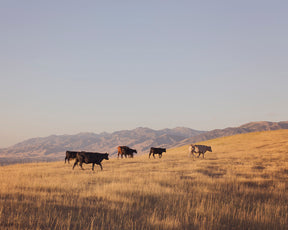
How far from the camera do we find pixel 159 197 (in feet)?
27.2

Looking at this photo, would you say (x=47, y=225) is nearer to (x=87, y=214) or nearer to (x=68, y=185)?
(x=87, y=214)

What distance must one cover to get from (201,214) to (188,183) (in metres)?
4.93

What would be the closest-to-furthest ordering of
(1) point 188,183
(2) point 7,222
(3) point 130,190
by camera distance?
(2) point 7,222 < (3) point 130,190 < (1) point 188,183

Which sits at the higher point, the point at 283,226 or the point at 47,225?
the point at 47,225

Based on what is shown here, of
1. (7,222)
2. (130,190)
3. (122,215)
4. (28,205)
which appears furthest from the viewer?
(130,190)

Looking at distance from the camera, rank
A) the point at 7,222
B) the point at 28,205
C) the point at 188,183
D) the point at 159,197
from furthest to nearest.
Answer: the point at 188,183
the point at 159,197
the point at 28,205
the point at 7,222

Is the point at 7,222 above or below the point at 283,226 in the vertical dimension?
above

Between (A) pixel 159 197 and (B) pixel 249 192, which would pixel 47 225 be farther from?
(B) pixel 249 192

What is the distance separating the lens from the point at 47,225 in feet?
17.5

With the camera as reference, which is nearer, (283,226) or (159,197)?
(283,226)

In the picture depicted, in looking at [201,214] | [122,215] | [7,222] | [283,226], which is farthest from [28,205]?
[283,226]

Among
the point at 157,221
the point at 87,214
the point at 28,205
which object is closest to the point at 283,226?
A: the point at 157,221

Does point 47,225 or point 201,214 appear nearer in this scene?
point 47,225

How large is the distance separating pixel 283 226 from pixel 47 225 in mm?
5625
